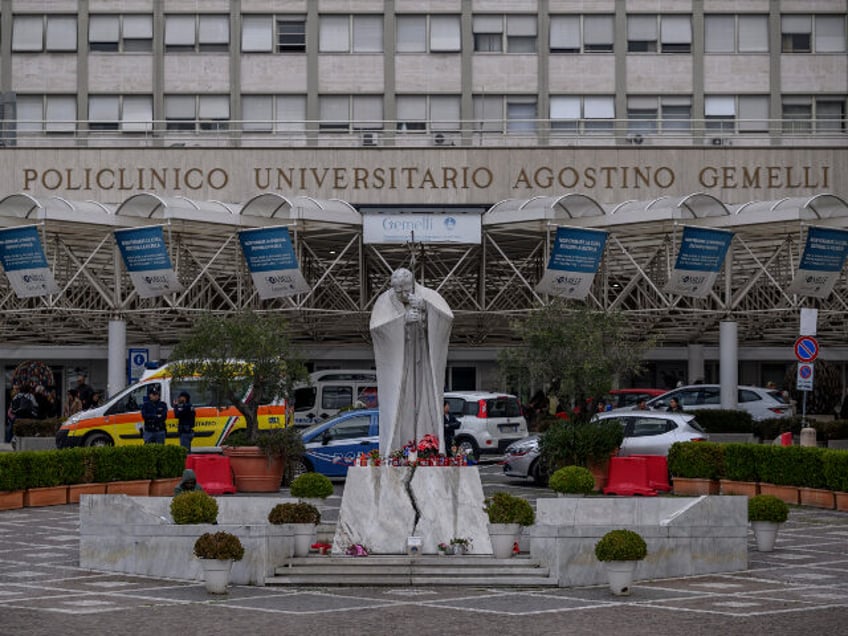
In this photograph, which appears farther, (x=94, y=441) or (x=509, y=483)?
(x=94, y=441)

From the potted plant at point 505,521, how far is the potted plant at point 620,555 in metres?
1.80

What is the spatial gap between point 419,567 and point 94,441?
1759 cm

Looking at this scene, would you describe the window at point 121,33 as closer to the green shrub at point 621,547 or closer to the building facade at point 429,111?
the building facade at point 429,111

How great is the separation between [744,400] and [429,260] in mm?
8980

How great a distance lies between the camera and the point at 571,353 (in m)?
29.1

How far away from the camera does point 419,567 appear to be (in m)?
17.0

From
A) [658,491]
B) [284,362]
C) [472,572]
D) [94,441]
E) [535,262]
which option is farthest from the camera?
[535,262]

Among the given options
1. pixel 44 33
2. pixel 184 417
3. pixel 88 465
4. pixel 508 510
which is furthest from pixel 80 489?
pixel 44 33

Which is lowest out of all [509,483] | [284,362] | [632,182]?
[509,483]

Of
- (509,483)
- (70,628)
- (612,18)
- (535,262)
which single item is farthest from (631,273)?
(70,628)

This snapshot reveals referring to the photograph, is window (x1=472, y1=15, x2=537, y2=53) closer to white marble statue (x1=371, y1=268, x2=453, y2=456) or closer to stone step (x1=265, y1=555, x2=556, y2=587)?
white marble statue (x1=371, y1=268, x2=453, y2=456)

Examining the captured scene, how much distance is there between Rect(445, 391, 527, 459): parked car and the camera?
3516 centimetres

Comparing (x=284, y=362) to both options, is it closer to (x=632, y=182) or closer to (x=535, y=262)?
(x=535, y=262)

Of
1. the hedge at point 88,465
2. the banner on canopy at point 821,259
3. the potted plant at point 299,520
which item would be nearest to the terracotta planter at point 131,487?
the hedge at point 88,465
